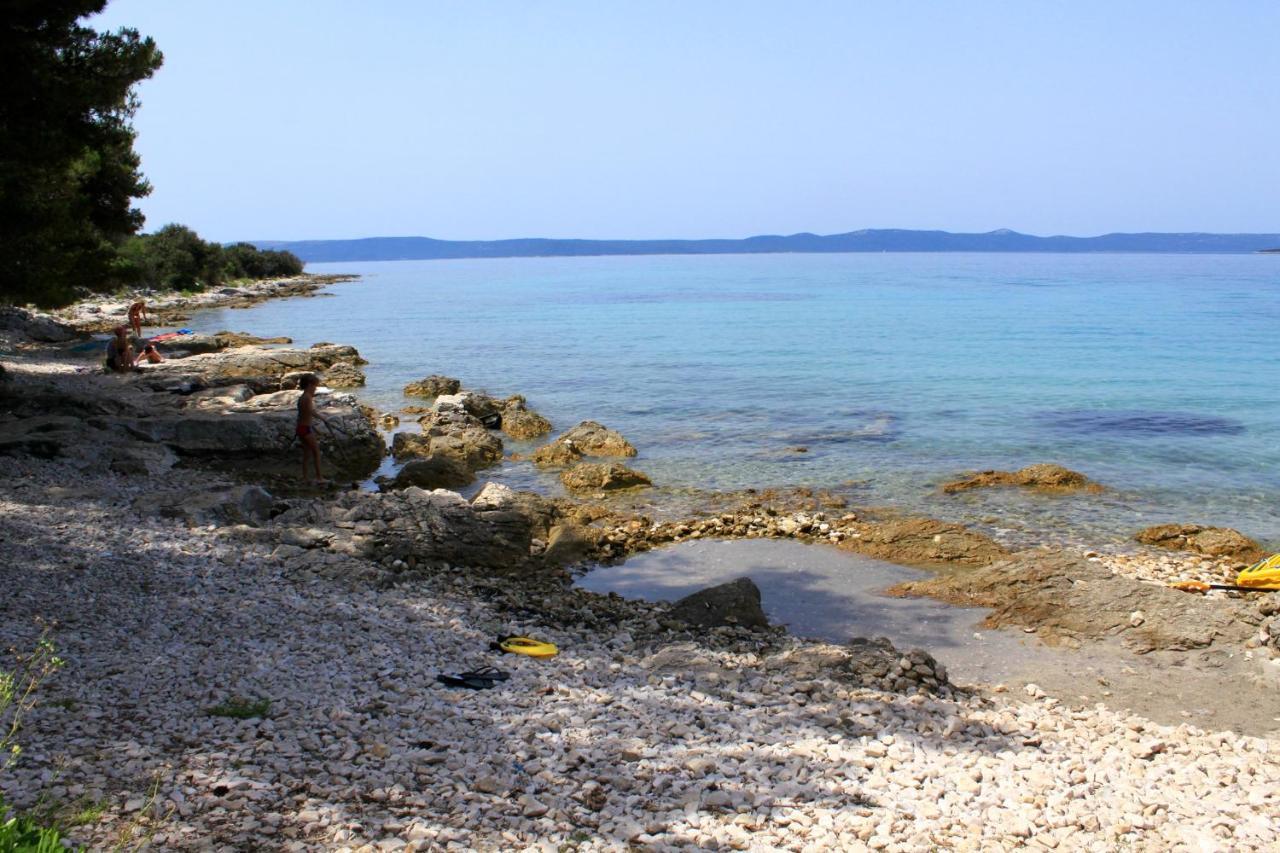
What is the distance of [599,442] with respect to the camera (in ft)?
66.6

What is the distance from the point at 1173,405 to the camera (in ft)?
85.6

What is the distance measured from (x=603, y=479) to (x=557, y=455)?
2.82m

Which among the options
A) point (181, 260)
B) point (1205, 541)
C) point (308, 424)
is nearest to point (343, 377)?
point (308, 424)

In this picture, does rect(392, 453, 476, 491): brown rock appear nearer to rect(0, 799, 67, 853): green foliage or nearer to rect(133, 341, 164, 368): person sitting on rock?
rect(0, 799, 67, 853): green foliage

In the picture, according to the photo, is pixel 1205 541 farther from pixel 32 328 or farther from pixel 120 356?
pixel 32 328

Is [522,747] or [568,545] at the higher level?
[522,747]

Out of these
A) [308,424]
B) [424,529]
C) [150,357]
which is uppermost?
[150,357]

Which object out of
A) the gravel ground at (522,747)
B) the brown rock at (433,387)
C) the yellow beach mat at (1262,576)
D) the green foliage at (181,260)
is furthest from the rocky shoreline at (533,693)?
the green foliage at (181,260)

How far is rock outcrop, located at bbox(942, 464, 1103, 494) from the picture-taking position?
54.6ft

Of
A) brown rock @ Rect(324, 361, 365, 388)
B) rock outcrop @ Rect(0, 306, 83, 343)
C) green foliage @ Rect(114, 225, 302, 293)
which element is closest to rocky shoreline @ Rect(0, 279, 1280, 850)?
brown rock @ Rect(324, 361, 365, 388)

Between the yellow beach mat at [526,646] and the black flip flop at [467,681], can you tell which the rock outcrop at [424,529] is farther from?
the black flip flop at [467,681]

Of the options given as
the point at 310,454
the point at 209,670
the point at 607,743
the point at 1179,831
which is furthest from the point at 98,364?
the point at 1179,831

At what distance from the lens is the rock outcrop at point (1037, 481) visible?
54.6ft

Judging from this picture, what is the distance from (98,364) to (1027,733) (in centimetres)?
2855
